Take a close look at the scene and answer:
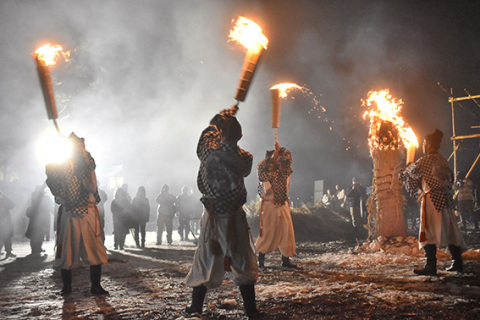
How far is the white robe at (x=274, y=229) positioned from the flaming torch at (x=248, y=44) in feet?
10.1

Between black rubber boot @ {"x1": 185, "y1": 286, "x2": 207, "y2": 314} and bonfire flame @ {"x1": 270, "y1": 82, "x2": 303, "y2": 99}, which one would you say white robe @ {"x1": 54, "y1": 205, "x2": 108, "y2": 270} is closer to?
black rubber boot @ {"x1": 185, "y1": 286, "x2": 207, "y2": 314}

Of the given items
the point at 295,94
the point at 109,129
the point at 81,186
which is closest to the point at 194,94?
the point at 109,129

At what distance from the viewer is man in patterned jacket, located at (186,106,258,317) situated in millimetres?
3654

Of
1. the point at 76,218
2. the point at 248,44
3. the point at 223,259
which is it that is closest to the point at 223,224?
the point at 223,259

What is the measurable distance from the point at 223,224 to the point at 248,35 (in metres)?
2.57

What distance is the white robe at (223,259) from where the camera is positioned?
362cm

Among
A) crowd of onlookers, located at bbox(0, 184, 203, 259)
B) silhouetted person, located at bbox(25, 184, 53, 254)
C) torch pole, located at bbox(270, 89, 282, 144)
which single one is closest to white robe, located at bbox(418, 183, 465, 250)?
torch pole, located at bbox(270, 89, 282, 144)

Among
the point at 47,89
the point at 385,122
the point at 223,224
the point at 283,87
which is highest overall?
the point at 283,87

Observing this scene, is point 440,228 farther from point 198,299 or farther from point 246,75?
point 198,299

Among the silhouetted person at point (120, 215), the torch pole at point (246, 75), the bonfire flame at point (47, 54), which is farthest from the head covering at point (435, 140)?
the silhouetted person at point (120, 215)

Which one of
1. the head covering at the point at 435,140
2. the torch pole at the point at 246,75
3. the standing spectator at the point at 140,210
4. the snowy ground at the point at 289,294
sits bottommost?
the snowy ground at the point at 289,294

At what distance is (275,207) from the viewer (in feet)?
23.8

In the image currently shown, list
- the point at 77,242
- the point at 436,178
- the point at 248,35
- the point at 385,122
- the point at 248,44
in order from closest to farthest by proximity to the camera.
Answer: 1. the point at 248,44
2. the point at 248,35
3. the point at 77,242
4. the point at 436,178
5. the point at 385,122

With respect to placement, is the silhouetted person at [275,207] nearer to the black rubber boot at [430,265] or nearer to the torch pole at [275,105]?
the torch pole at [275,105]
